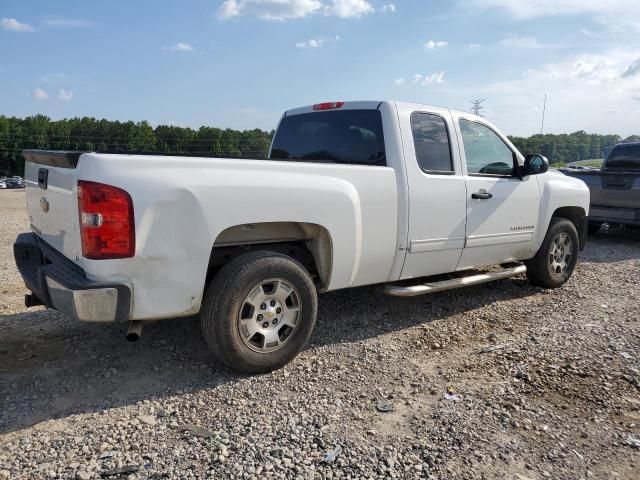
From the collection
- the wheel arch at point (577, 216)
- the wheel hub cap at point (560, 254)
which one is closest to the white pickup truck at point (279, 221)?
the wheel hub cap at point (560, 254)

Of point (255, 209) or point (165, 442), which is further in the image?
point (255, 209)

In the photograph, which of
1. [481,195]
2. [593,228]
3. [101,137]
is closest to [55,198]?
[481,195]

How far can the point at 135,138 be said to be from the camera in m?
85.1

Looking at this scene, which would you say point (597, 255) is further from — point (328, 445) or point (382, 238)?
point (328, 445)

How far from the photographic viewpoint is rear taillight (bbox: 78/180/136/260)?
284 cm

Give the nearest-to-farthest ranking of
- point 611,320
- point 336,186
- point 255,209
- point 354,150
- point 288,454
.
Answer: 1. point 288,454
2. point 255,209
3. point 336,186
4. point 354,150
5. point 611,320

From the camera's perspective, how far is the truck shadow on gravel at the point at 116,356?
10.6 ft

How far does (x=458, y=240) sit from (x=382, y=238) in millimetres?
986

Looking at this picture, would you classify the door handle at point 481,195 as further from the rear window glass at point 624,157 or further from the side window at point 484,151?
the rear window glass at point 624,157

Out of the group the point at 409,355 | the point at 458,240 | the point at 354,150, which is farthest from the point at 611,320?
the point at 354,150

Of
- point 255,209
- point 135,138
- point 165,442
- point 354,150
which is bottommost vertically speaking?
point 165,442

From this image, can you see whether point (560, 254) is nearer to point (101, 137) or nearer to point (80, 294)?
point (80, 294)

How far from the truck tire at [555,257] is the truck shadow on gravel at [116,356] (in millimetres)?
1015

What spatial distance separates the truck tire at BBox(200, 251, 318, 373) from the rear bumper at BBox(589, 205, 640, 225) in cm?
779
